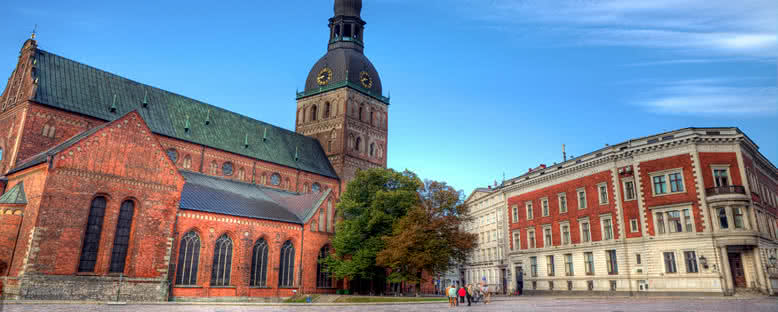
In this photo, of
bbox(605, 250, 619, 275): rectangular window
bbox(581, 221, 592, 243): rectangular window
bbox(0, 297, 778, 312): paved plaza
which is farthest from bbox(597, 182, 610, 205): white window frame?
bbox(0, 297, 778, 312): paved plaza

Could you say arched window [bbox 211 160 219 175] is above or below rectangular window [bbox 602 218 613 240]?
above

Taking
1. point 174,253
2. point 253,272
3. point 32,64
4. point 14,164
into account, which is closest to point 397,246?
point 253,272

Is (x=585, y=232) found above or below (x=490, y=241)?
below

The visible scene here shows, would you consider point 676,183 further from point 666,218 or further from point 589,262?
point 589,262

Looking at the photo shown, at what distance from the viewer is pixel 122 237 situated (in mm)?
30672

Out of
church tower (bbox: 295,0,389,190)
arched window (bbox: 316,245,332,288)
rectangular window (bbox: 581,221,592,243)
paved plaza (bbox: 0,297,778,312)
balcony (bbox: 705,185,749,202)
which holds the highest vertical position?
church tower (bbox: 295,0,389,190)

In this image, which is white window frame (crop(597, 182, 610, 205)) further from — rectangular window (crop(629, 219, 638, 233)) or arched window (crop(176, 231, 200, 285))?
arched window (crop(176, 231, 200, 285))

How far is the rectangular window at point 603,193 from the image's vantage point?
39.8 m

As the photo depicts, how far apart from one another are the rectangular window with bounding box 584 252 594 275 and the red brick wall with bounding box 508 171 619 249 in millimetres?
1417

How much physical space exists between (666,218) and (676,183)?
2.67 meters

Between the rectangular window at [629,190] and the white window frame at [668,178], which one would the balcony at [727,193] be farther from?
the rectangular window at [629,190]

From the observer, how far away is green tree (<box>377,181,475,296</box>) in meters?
36.7

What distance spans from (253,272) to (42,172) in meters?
16.0

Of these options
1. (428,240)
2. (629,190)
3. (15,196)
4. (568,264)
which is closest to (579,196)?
(629,190)
